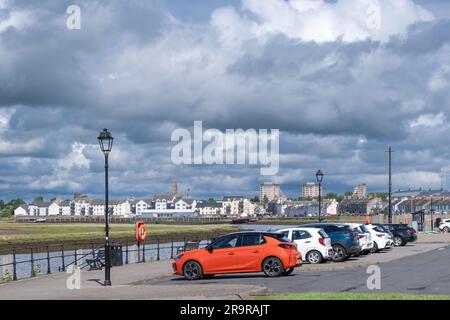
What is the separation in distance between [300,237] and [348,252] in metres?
3.07

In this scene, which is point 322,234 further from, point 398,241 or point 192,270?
point 398,241

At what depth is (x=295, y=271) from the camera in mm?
30500

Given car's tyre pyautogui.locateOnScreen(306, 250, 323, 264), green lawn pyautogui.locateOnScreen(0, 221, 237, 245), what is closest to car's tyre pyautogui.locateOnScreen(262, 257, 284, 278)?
car's tyre pyautogui.locateOnScreen(306, 250, 323, 264)

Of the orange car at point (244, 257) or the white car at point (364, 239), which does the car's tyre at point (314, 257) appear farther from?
the white car at point (364, 239)

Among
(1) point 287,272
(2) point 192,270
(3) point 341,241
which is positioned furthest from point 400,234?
(2) point 192,270

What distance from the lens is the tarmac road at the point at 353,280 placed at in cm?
2270

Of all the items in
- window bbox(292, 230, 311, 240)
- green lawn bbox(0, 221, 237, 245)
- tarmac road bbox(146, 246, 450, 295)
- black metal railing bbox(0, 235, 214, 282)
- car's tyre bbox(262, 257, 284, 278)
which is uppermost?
window bbox(292, 230, 311, 240)

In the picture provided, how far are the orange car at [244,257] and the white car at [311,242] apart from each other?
542 centimetres

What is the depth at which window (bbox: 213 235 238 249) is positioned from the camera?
28.2 meters

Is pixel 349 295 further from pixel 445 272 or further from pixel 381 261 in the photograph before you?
pixel 381 261

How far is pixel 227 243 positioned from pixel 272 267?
174cm

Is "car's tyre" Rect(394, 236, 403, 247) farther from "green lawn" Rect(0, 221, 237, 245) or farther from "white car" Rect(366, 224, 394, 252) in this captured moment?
"green lawn" Rect(0, 221, 237, 245)

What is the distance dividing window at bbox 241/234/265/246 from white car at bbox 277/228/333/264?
5.62 meters
